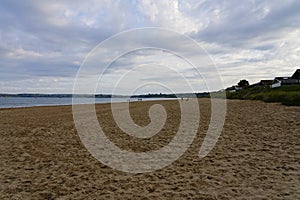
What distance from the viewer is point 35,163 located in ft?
23.1

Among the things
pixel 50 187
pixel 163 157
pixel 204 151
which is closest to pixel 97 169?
pixel 50 187

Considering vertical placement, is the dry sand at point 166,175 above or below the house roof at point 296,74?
below

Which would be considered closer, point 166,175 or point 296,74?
point 166,175

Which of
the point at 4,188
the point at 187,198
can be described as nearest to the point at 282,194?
the point at 187,198

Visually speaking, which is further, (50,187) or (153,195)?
(50,187)

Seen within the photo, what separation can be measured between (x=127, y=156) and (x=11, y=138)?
636cm

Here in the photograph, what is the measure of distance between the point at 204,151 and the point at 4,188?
17.0ft

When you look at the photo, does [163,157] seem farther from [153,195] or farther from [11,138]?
[11,138]

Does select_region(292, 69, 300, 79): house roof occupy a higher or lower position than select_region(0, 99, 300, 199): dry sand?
higher

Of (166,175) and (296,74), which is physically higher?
(296,74)

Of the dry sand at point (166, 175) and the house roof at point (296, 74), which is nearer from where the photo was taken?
the dry sand at point (166, 175)

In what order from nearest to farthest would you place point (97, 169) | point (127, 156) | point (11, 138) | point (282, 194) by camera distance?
point (282, 194)
point (97, 169)
point (127, 156)
point (11, 138)

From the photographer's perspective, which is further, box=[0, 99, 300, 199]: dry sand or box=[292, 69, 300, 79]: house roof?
box=[292, 69, 300, 79]: house roof

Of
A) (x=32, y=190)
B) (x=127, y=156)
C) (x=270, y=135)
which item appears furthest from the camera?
(x=270, y=135)
